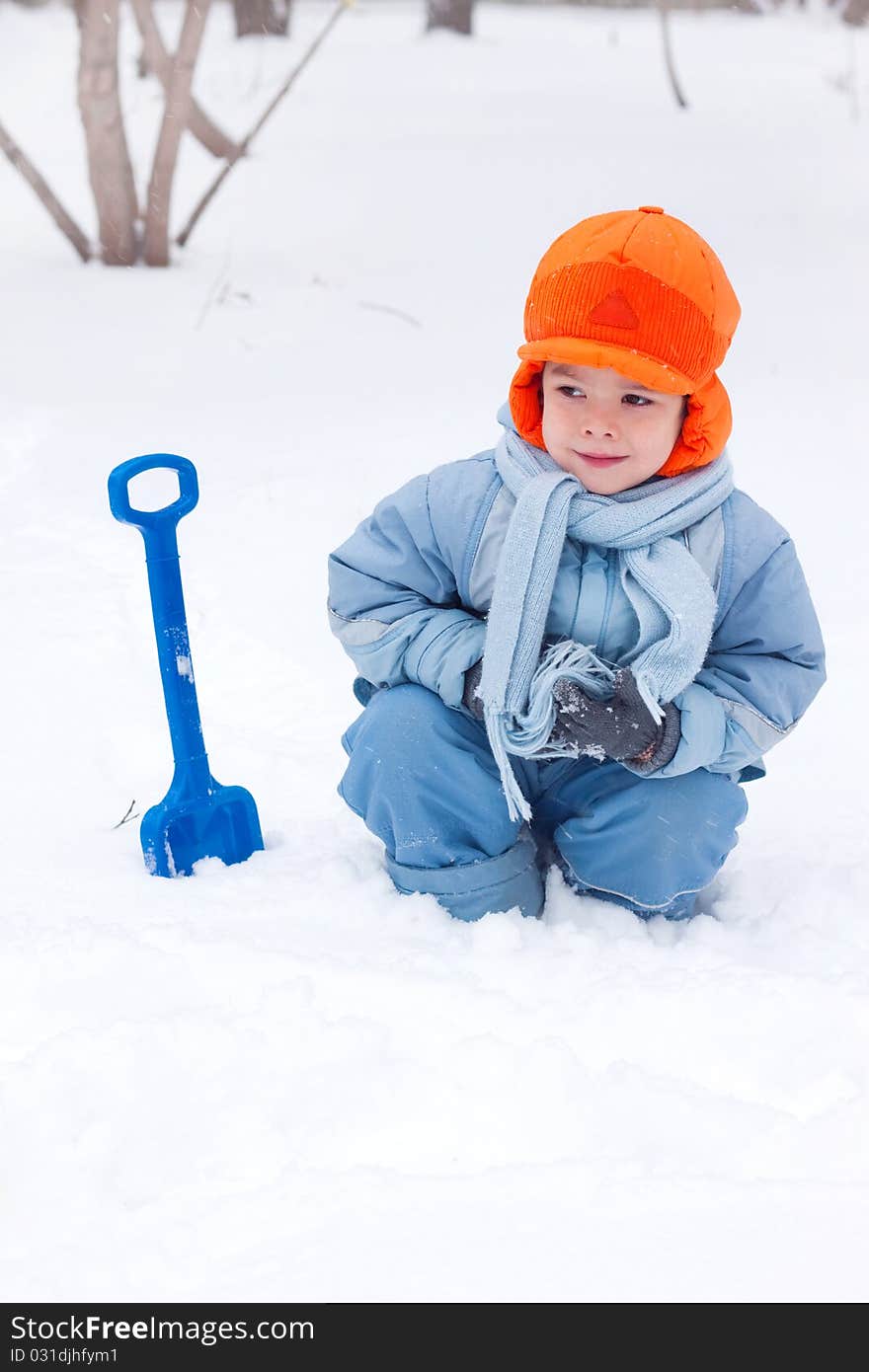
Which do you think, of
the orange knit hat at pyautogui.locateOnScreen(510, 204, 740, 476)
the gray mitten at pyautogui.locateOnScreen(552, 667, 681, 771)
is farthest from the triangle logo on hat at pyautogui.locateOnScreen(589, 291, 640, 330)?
the gray mitten at pyautogui.locateOnScreen(552, 667, 681, 771)

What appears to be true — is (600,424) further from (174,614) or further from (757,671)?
(174,614)

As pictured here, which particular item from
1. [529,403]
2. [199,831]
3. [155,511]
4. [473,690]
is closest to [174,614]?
[155,511]

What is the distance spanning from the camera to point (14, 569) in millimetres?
3125

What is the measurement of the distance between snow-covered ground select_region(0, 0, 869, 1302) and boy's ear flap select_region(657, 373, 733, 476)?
65 cm

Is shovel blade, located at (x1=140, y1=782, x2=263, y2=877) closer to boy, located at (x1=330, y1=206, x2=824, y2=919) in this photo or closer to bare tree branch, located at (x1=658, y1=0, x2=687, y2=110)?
boy, located at (x1=330, y1=206, x2=824, y2=919)

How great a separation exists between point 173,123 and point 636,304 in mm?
3408

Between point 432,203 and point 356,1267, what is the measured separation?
18.2ft

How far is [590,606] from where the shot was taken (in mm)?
1815

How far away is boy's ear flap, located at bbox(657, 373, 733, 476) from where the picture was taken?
1765 mm

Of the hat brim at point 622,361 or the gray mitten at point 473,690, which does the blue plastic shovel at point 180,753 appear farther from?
the hat brim at point 622,361

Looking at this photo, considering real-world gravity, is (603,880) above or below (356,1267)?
below

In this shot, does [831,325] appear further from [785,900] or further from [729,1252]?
[729,1252]
